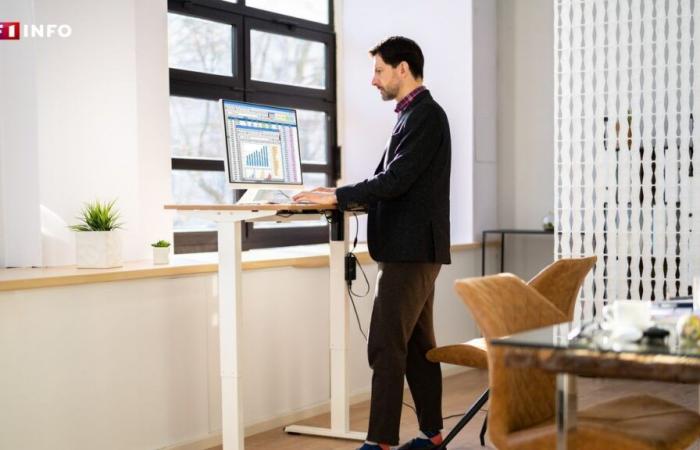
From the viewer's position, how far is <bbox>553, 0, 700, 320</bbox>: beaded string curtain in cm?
466

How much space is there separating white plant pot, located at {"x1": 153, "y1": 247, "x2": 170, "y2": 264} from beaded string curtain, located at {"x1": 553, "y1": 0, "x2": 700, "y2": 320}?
2238mm

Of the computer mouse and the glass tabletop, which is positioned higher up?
the computer mouse

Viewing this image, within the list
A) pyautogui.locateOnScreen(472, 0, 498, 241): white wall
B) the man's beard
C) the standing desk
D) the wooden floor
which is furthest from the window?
the man's beard

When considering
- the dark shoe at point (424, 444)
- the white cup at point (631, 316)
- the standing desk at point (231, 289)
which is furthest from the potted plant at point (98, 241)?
the white cup at point (631, 316)

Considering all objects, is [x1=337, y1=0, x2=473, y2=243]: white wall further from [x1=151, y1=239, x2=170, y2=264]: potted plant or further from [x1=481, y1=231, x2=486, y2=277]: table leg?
[x1=151, y1=239, x2=170, y2=264]: potted plant

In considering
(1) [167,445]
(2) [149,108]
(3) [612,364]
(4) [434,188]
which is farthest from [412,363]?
(3) [612,364]

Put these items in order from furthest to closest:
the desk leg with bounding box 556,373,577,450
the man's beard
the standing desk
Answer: the man's beard
the standing desk
the desk leg with bounding box 556,373,577,450

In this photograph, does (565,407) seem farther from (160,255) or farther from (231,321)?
(160,255)

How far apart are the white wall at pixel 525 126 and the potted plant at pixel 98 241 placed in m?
3.02

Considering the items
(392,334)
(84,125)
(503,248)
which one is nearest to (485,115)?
(503,248)

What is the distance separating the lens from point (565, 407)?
2.00 metres

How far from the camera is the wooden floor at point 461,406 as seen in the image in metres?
3.94

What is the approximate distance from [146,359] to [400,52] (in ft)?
5.08

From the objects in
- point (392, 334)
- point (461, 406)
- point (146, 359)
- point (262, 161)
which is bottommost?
point (461, 406)
